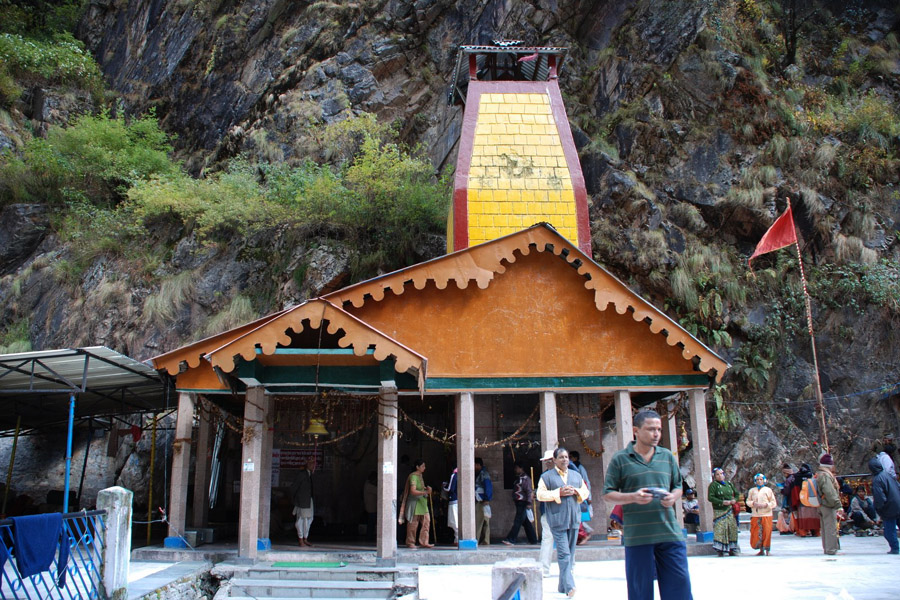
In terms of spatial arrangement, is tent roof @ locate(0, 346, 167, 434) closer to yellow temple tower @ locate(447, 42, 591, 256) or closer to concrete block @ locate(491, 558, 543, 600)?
yellow temple tower @ locate(447, 42, 591, 256)

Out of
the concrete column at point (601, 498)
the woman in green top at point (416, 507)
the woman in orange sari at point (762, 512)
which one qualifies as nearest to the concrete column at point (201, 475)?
the woman in green top at point (416, 507)

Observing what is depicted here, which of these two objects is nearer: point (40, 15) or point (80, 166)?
point (80, 166)

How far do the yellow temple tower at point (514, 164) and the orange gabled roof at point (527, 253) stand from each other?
243cm

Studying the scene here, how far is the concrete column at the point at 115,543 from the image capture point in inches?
359

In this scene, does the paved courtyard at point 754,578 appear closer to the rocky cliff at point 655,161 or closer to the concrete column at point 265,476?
the concrete column at point 265,476

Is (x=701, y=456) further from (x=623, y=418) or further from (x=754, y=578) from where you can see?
(x=754, y=578)

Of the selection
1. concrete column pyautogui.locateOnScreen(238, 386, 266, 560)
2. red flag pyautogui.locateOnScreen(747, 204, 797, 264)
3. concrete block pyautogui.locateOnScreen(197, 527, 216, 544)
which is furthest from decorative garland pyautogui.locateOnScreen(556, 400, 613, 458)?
concrete block pyautogui.locateOnScreen(197, 527, 216, 544)

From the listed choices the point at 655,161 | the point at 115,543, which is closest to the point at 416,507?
the point at 115,543

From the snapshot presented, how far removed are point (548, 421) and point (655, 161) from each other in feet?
52.1

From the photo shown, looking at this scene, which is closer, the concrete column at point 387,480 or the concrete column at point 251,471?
the concrete column at point 387,480

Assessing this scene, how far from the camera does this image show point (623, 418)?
1505 cm

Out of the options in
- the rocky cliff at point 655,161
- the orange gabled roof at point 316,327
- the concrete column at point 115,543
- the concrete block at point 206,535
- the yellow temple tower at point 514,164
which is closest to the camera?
the concrete column at point 115,543

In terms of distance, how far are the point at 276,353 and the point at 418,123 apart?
20.4 meters

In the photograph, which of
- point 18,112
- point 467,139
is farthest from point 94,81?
point 467,139
